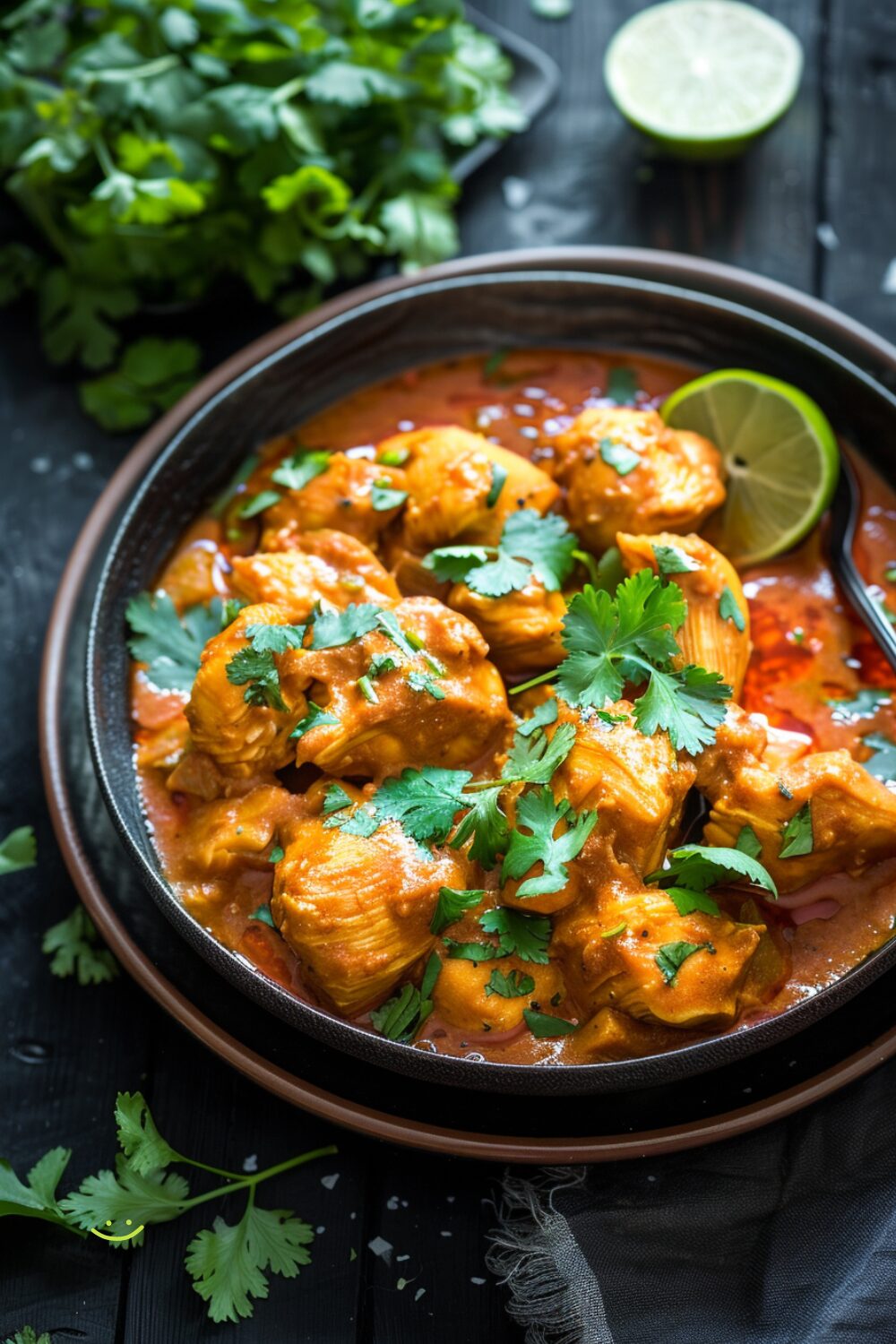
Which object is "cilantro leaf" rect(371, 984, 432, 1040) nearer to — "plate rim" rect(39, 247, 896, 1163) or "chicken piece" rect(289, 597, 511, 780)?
"plate rim" rect(39, 247, 896, 1163)

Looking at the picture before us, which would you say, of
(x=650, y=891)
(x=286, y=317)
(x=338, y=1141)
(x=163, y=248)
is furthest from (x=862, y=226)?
(x=338, y=1141)

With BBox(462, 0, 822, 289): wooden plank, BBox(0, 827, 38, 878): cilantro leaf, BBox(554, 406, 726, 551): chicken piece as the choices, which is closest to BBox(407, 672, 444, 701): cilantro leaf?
BBox(554, 406, 726, 551): chicken piece

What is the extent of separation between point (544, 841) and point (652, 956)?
0.29m

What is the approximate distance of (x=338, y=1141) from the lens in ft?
9.77

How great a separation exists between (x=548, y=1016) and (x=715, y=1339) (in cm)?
68

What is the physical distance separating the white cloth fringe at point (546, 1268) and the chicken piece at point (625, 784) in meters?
0.68

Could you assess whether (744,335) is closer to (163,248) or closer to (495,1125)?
(163,248)

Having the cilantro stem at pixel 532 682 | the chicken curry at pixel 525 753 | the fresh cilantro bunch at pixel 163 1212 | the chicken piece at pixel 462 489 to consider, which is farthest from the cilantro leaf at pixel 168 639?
the fresh cilantro bunch at pixel 163 1212

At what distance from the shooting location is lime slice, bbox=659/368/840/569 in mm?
3111

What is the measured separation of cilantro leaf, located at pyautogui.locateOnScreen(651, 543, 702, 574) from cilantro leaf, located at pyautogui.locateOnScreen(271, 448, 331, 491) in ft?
2.55

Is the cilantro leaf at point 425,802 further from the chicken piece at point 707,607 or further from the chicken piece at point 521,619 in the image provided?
the chicken piece at point 707,607

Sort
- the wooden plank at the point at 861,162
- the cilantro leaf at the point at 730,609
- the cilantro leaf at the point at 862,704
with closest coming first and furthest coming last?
1. the cilantro leaf at the point at 730,609
2. the cilantro leaf at the point at 862,704
3. the wooden plank at the point at 861,162

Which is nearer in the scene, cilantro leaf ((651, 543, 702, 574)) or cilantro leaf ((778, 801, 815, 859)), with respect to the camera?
cilantro leaf ((778, 801, 815, 859))

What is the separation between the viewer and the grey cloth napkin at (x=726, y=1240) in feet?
8.84
